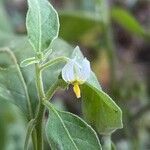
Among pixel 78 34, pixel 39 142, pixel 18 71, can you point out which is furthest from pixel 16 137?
pixel 39 142

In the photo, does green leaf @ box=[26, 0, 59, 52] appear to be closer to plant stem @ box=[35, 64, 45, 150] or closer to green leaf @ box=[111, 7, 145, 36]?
plant stem @ box=[35, 64, 45, 150]

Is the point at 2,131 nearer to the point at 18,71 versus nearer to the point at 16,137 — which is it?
the point at 16,137

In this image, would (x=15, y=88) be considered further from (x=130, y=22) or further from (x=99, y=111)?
(x=130, y=22)

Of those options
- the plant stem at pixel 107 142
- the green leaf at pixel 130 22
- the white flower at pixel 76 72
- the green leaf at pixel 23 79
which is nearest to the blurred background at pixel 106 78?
the green leaf at pixel 130 22

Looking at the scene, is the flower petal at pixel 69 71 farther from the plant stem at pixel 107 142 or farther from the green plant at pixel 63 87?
the plant stem at pixel 107 142

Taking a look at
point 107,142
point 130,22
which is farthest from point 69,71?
point 130,22

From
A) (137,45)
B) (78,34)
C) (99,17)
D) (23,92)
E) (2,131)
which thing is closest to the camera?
(23,92)
